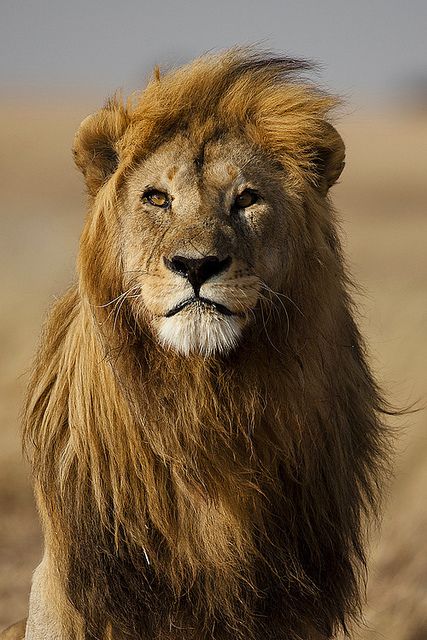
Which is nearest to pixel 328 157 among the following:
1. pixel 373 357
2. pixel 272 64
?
pixel 272 64

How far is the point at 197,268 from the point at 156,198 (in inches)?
16.5

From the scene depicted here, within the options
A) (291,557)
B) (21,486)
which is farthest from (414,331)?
(291,557)

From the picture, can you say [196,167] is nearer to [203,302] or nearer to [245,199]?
[245,199]

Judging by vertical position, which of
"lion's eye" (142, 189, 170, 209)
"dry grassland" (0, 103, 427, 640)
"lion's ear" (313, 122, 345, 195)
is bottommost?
"dry grassland" (0, 103, 427, 640)

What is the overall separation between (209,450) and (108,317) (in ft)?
1.70

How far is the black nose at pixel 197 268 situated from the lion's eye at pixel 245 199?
312mm

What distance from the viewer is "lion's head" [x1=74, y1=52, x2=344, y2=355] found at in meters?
3.42

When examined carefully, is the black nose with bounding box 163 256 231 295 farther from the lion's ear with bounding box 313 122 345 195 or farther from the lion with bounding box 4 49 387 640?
the lion's ear with bounding box 313 122 345 195

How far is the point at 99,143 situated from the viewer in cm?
381

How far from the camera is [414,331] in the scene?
9578mm

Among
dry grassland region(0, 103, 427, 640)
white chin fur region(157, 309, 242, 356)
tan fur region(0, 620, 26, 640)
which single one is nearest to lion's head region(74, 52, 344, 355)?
white chin fur region(157, 309, 242, 356)

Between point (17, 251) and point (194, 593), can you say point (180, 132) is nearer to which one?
point (194, 593)

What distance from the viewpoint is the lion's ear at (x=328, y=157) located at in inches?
152

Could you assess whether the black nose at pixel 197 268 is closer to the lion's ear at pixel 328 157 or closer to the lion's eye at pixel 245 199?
the lion's eye at pixel 245 199
